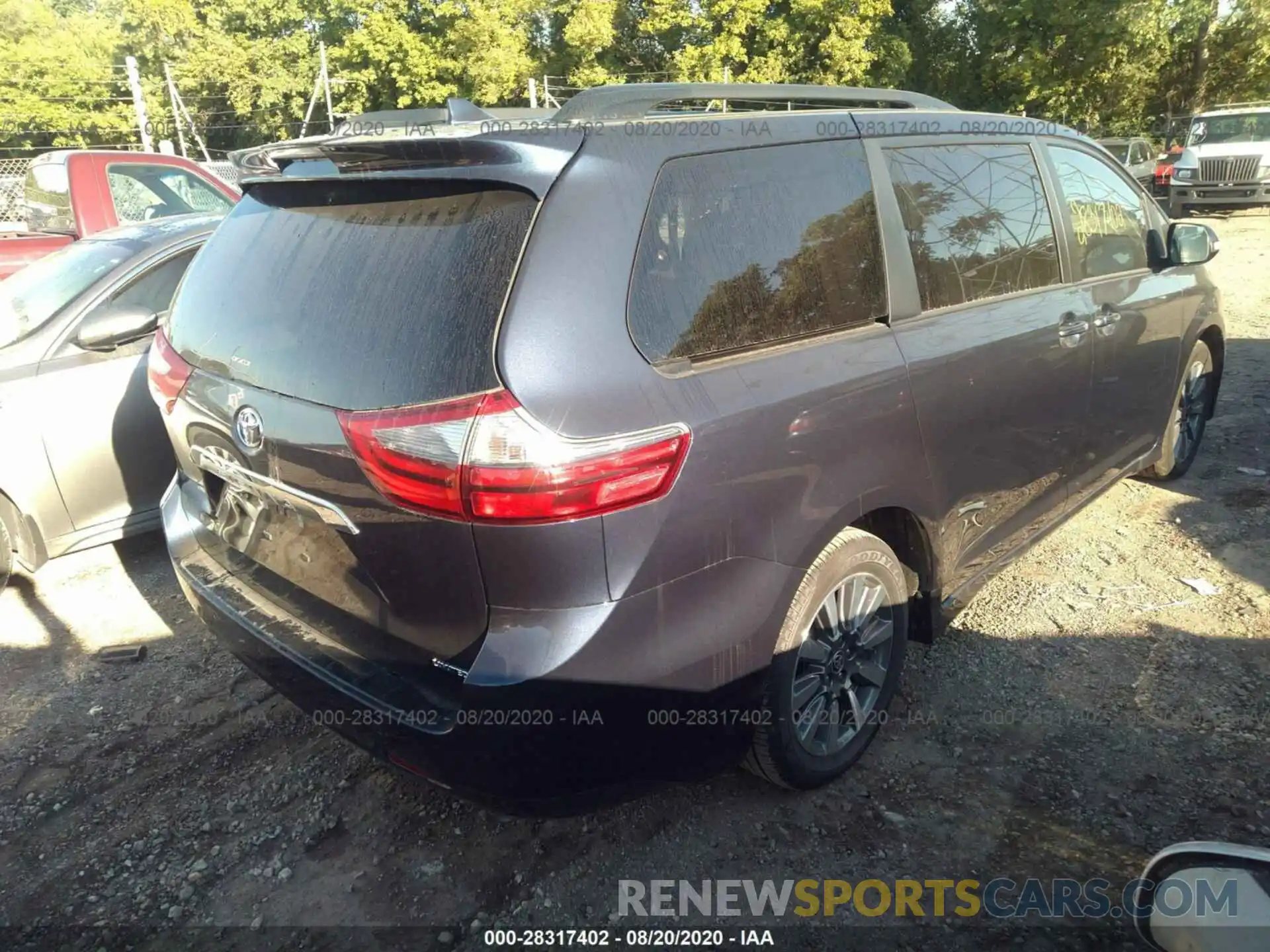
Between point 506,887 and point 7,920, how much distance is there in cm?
132

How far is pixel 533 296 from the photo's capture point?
6.04 feet

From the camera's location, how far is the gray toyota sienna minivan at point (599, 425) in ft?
6.13

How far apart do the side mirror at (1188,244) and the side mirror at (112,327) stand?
4.64 meters

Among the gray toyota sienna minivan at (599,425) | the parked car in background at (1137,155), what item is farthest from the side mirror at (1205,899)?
the parked car in background at (1137,155)

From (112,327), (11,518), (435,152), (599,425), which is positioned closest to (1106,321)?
(599,425)

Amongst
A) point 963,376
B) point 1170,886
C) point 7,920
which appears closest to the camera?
point 1170,886

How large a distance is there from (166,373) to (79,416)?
5.50ft

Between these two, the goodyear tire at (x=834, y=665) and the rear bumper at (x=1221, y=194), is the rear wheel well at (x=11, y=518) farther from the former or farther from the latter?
the rear bumper at (x=1221, y=194)

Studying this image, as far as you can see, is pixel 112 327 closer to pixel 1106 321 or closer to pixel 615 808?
pixel 615 808

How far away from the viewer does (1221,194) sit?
17.2 m

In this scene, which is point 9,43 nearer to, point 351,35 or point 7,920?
point 351,35

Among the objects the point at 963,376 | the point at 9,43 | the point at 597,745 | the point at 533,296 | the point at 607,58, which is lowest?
the point at 597,745

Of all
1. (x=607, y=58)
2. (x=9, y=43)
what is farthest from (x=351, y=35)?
(x=9, y=43)
